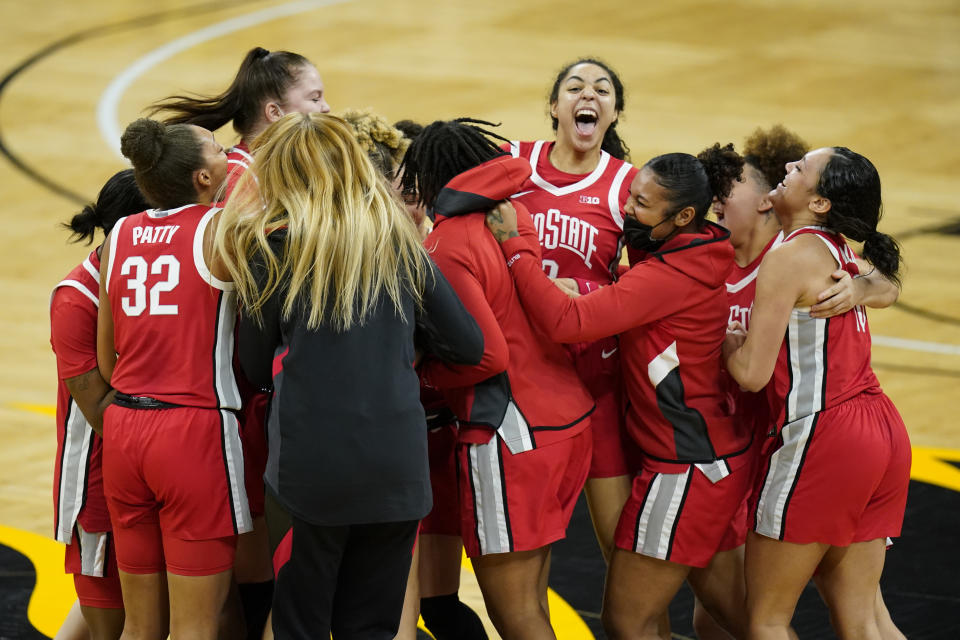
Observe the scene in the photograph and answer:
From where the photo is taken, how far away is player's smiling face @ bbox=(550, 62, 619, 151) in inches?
177

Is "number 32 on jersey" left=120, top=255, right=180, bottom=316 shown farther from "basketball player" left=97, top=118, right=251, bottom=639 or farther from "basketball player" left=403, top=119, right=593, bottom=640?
"basketball player" left=403, top=119, right=593, bottom=640

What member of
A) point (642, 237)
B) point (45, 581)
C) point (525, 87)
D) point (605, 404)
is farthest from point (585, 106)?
point (525, 87)

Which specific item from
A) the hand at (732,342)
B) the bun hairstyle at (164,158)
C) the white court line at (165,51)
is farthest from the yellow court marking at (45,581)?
the white court line at (165,51)

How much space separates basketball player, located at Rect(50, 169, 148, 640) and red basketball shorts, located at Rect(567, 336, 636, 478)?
146 centimetres

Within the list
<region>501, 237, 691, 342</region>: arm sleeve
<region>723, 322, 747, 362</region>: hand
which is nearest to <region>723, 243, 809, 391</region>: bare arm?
<region>723, 322, 747, 362</region>: hand

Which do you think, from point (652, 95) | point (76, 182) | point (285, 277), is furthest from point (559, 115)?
point (652, 95)

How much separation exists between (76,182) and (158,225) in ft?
22.1

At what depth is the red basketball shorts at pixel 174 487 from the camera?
3.60 m

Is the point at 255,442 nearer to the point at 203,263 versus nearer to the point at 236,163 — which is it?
the point at 203,263

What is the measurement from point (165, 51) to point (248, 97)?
864 cm

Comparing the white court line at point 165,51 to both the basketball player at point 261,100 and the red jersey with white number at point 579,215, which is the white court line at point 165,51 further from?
the red jersey with white number at point 579,215

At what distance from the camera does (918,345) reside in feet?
25.8

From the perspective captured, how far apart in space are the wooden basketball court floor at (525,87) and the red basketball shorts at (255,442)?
276cm

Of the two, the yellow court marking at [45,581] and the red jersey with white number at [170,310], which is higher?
the red jersey with white number at [170,310]
